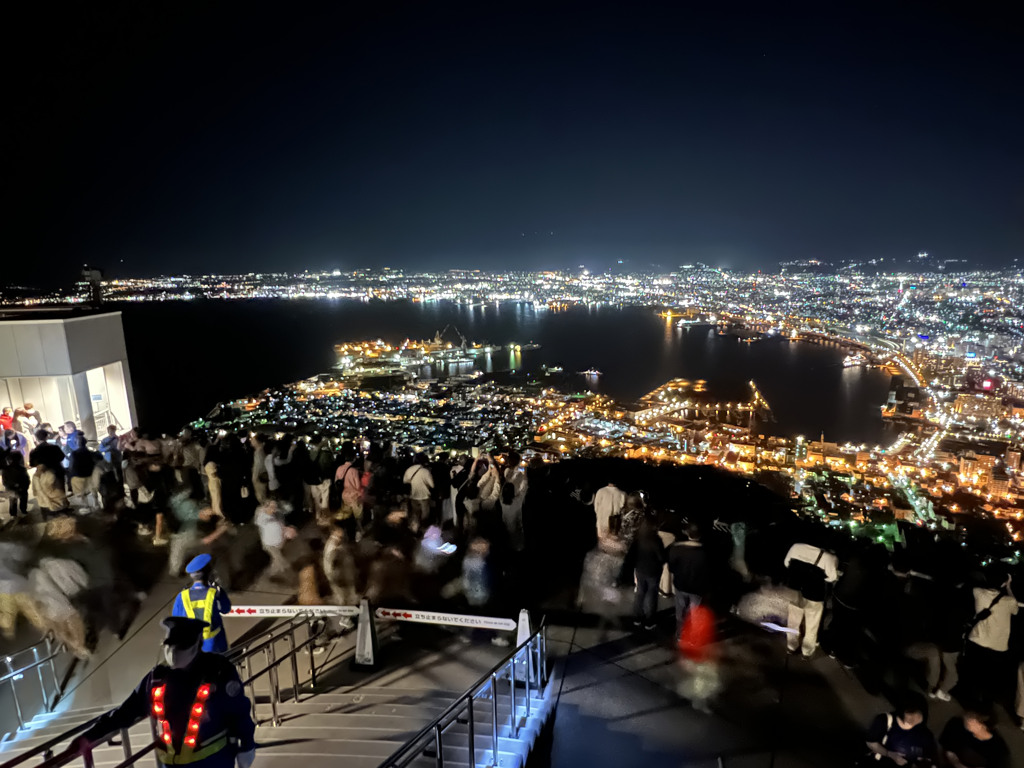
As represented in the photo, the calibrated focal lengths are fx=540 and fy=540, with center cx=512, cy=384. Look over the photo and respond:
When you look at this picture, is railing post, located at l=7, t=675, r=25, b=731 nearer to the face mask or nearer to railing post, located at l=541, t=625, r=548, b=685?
the face mask

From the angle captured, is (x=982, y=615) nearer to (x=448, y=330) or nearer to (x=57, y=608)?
(x=57, y=608)

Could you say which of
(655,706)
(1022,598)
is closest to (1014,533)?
(1022,598)

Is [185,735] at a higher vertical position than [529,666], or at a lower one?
higher

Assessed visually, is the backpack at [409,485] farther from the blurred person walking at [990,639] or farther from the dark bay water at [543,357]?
the dark bay water at [543,357]

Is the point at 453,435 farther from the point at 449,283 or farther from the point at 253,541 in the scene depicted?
the point at 449,283

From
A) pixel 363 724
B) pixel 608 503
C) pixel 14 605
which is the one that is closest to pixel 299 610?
pixel 363 724

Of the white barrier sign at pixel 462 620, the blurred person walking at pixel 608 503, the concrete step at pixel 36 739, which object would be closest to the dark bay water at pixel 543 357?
the blurred person walking at pixel 608 503

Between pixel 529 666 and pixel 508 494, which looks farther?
pixel 508 494

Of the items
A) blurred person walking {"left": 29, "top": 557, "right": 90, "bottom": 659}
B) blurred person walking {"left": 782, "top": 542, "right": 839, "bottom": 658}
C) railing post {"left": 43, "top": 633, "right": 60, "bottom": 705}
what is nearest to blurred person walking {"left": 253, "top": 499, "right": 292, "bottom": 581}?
blurred person walking {"left": 29, "top": 557, "right": 90, "bottom": 659}
